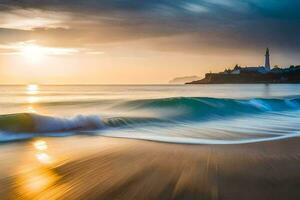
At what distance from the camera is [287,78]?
175 meters

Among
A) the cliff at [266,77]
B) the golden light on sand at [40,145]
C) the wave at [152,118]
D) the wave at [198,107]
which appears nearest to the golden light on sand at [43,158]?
the golden light on sand at [40,145]

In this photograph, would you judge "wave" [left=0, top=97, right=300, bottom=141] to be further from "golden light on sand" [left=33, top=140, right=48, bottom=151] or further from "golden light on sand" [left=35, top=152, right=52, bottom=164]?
"golden light on sand" [left=35, top=152, right=52, bottom=164]

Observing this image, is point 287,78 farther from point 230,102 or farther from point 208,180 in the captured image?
point 208,180

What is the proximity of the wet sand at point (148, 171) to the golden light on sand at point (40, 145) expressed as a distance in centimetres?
5

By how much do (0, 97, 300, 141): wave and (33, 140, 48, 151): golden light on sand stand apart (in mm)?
842

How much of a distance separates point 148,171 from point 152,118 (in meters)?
8.72

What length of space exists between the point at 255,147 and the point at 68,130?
5.12 m

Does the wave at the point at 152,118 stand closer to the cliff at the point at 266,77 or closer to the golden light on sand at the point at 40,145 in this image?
the golden light on sand at the point at 40,145

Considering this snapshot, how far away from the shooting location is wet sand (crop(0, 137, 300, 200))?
12.9 feet

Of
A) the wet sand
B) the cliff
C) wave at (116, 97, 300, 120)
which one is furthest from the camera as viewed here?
the cliff

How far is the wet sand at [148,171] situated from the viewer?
3.93 m

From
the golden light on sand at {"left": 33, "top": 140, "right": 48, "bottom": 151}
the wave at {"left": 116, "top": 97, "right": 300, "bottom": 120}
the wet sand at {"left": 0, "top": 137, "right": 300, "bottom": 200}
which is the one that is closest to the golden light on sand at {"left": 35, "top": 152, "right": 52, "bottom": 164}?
the wet sand at {"left": 0, "top": 137, "right": 300, "bottom": 200}

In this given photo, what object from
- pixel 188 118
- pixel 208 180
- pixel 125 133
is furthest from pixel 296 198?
pixel 188 118

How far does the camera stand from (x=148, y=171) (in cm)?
494
